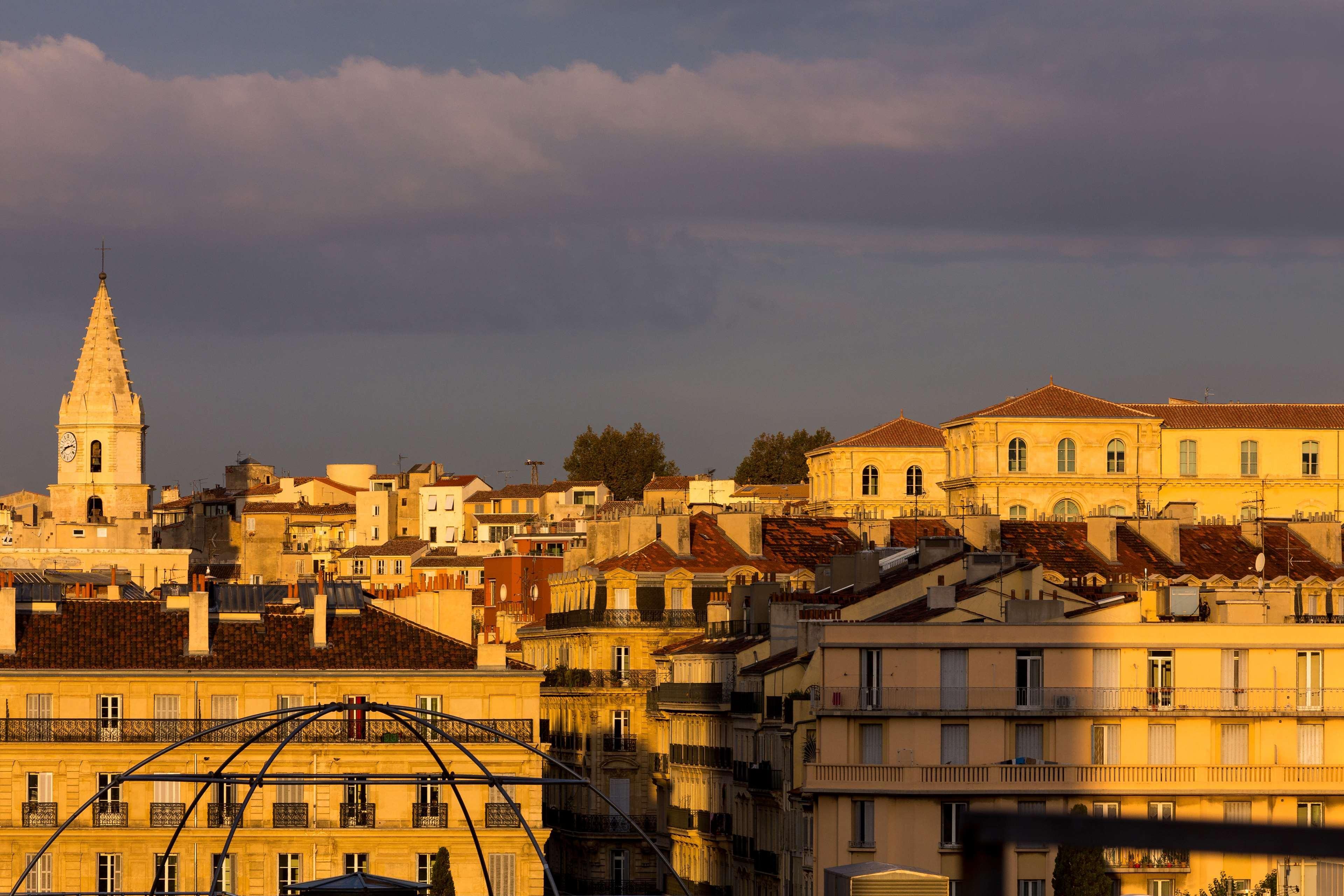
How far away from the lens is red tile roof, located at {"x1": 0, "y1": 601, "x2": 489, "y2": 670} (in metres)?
60.1

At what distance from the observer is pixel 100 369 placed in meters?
193

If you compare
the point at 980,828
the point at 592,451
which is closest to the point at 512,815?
the point at 980,828

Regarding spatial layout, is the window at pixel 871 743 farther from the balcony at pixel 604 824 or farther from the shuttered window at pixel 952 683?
the balcony at pixel 604 824

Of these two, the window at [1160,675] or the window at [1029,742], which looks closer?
the window at [1029,742]

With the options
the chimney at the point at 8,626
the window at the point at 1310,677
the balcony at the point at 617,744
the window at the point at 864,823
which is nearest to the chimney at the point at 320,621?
the chimney at the point at 8,626

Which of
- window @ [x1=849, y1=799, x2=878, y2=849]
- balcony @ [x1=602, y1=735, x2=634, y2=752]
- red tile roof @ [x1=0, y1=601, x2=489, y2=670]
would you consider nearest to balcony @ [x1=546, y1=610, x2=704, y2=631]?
balcony @ [x1=602, y1=735, x2=634, y2=752]

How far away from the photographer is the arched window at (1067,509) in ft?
365

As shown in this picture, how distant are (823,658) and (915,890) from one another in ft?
32.7

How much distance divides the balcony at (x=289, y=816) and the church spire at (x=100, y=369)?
140476 millimetres

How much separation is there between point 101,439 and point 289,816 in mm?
139905

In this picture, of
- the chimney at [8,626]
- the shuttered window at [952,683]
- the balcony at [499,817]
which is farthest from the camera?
the chimney at [8,626]

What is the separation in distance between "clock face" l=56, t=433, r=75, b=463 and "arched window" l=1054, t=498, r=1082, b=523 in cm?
10397

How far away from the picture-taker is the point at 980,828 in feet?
12.2

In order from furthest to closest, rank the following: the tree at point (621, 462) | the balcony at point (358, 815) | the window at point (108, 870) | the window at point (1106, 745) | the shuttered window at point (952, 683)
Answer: the tree at point (621, 462) → the balcony at point (358, 815) → the window at point (108, 870) → the window at point (1106, 745) → the shuttered window at point (952, 683)
